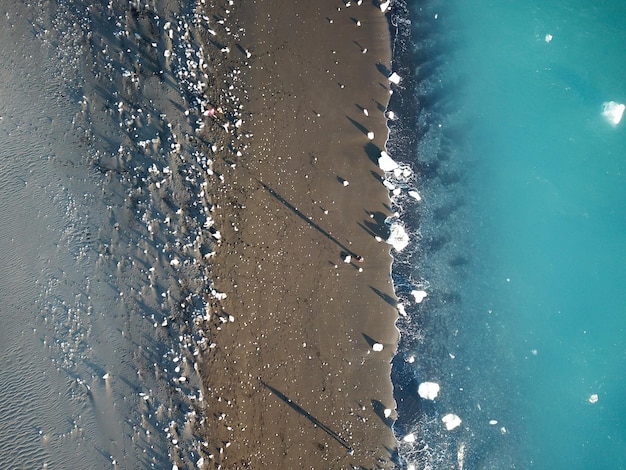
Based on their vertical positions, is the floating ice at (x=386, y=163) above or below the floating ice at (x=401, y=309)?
above

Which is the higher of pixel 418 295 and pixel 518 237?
pixel 518 237

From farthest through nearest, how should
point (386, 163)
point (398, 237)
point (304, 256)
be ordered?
point (386, 163) → point (398, 237) → point (304, 256)

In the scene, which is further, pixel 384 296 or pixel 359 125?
pixel 359 125

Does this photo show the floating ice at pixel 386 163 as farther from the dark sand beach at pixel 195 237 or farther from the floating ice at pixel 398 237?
the floating ice at pixel 398 237

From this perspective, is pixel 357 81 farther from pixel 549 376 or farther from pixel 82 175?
pixel 549 376

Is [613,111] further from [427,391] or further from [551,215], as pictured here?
[427,391]

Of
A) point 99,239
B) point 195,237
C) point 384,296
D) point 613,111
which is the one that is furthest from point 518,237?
point 99,239

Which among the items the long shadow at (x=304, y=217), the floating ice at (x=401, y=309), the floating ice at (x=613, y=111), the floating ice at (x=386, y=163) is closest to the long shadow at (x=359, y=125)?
the floating ice at (x=386, y=163)

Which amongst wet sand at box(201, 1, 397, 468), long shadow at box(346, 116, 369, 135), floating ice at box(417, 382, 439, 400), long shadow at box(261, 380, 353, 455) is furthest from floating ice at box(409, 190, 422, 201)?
long shadow at box(261, 380, 353, 455)
